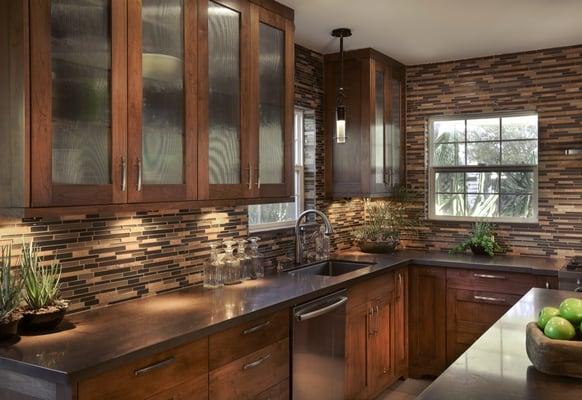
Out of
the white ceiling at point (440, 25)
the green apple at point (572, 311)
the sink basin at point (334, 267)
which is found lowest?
the sink basin at point (334, 267)

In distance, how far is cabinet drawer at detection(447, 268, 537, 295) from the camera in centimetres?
379

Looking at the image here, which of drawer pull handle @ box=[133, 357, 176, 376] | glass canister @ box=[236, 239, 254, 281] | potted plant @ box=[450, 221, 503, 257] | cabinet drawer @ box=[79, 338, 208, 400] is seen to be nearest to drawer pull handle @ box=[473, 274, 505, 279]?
potted plant @ box=[450, 221, 503, 257]

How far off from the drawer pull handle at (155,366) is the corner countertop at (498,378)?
3.03 feet

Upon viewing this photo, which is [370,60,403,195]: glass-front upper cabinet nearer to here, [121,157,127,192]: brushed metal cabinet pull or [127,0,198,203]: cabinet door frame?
[127,0,198,203]: cabinet door frame

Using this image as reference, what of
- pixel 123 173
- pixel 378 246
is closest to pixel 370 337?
pixel 378 246

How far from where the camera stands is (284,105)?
3.16 metres

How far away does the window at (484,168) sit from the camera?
14.4 feet

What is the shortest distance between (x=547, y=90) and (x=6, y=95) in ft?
12.5

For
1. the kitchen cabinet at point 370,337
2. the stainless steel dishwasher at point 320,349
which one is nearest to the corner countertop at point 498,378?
the stainless steel dishwasher at point 320,349

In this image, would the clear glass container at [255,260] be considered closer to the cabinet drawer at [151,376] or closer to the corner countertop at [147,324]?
the corner countertop at [147,324]

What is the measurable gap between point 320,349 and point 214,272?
0.71 meters

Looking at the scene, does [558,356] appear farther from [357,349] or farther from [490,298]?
[490,298]

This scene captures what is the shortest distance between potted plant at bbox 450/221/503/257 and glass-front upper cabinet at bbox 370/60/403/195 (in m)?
0.72

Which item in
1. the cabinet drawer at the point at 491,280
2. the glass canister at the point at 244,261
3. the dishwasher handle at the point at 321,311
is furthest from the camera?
the cabinet drawer at the point at 491,280
